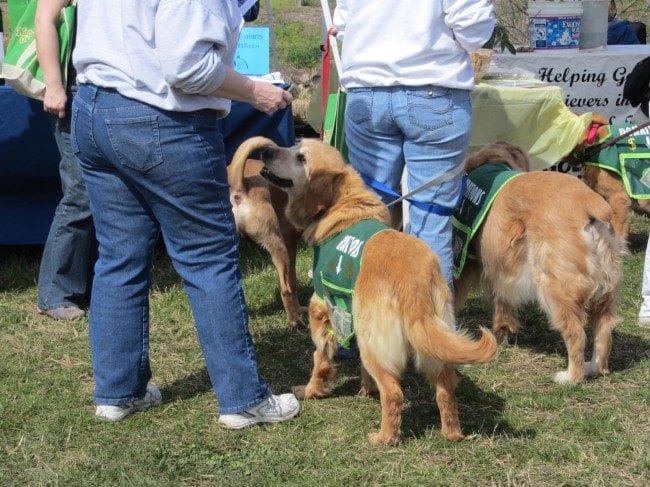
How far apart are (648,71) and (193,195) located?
12.0 ft

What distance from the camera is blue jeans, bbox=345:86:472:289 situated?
3.37 m

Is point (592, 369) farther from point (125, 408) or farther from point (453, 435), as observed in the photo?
point (125, 408)

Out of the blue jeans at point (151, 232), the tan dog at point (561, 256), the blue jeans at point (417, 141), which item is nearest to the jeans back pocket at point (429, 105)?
Answer: the blue jeans at point (417, 141)

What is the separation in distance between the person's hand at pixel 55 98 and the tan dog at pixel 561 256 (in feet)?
7.04

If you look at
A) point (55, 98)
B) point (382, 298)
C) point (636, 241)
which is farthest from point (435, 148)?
point (636, 241)

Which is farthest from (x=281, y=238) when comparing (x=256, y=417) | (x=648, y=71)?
(x=648, y=71)

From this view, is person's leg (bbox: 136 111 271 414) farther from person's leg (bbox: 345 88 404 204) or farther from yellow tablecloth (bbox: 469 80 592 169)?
yellow tablecloth (bbox: 469 80 592 169)

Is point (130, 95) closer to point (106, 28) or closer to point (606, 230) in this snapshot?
point (106, 28)

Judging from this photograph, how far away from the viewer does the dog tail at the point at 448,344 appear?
105 inches

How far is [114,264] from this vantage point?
307 cm

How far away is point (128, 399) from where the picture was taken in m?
→ 3.26

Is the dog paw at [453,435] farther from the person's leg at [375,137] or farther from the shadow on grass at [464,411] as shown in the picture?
the person's leg at [375,137]

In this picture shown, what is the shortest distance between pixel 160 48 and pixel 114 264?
91cm

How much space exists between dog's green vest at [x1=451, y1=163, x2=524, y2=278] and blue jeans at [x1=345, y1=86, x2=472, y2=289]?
30 cm
